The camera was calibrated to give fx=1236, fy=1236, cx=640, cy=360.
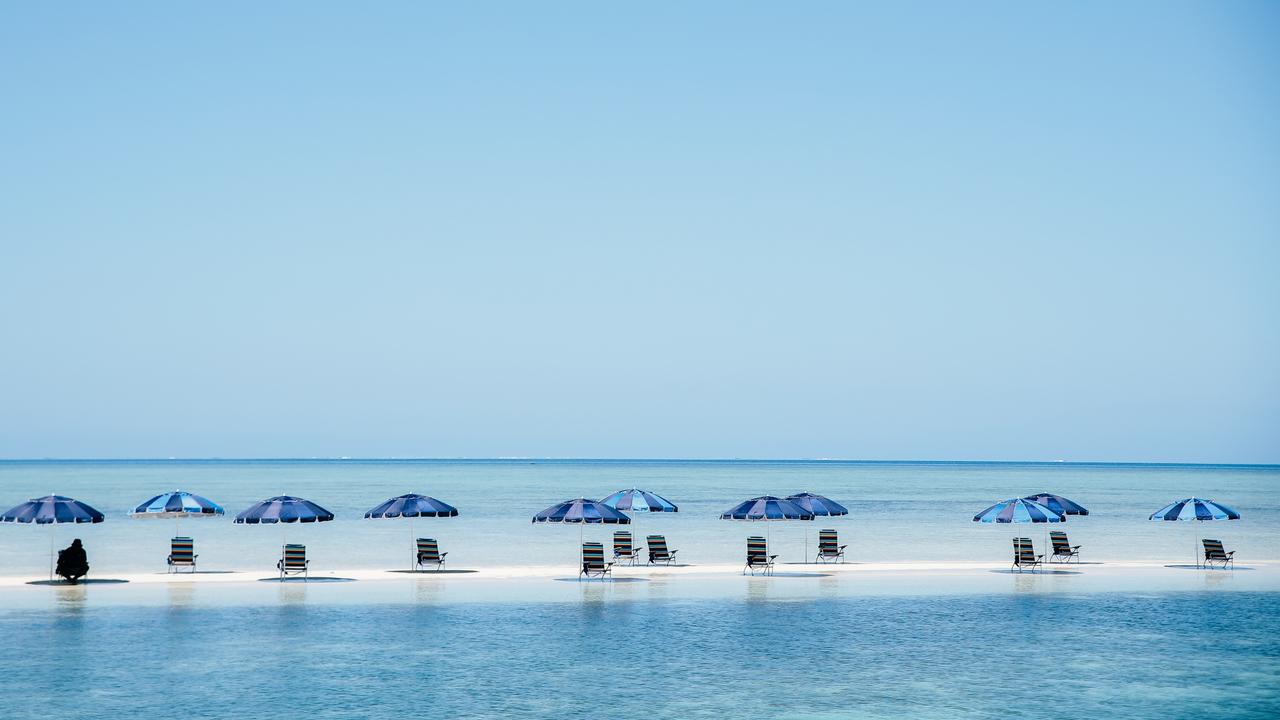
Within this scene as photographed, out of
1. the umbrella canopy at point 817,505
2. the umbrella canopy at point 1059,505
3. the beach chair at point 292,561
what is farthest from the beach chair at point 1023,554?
the beach chair at point 292,561

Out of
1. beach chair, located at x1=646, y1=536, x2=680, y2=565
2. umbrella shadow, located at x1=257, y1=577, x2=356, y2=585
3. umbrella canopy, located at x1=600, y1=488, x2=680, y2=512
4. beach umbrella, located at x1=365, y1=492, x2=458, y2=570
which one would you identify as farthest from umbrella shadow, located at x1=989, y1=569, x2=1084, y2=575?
umbrella shadow, located at x1=257, y1=577, x2=356, y2=585

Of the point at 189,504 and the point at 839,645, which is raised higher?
the point at 189,504

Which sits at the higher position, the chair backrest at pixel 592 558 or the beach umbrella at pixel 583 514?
the beach umbrella at pixel 583 514

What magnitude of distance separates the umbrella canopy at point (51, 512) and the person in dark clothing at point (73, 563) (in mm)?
611

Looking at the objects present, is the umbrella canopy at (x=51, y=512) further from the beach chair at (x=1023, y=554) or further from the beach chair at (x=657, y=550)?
the beach chair at (x=1023, y=554)

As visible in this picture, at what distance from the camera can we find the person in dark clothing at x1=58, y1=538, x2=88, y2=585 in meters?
26.3

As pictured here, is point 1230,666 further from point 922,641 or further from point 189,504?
point 189,504

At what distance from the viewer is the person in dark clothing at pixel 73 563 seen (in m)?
26.3

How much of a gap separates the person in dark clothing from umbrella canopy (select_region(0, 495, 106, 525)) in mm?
611

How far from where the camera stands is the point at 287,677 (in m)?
16.2

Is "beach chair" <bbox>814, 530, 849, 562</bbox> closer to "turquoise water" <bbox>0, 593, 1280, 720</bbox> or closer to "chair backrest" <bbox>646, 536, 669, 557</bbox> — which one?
"chair backrest" <bbox>646, 536, 669, 557</bbox>

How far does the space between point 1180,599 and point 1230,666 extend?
26.2ft

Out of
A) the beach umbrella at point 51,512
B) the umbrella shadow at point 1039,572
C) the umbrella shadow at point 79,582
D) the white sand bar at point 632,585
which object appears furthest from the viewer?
the umbrella shadow at point 1039,572

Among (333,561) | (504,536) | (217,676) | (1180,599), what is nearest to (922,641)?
(1180,599)
